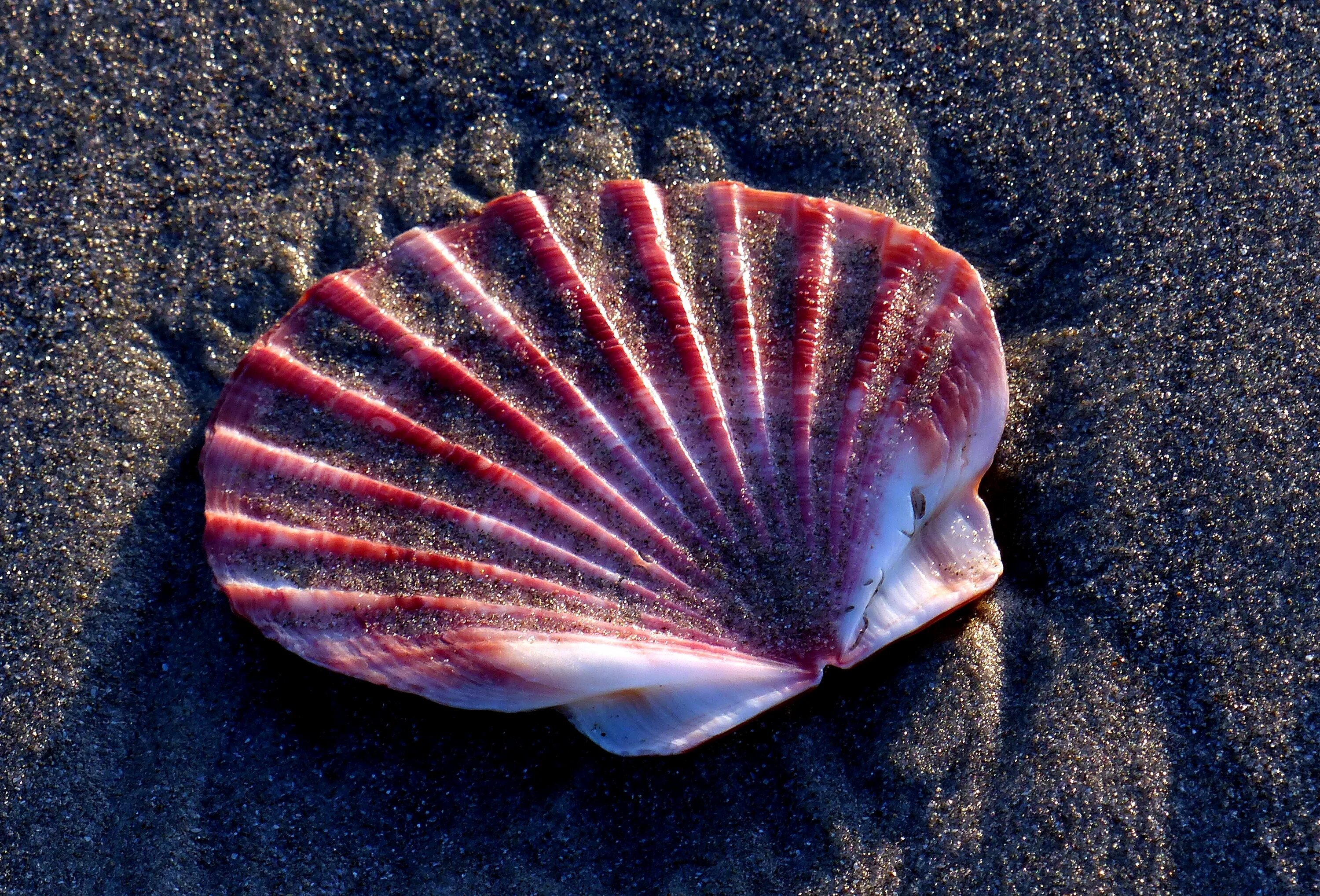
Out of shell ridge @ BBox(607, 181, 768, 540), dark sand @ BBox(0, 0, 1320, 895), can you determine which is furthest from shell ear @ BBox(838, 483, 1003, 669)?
shell ridge @ BBox(607, 181, 768, 540)

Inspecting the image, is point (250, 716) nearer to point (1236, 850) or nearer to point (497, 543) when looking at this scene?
point (497, 543)

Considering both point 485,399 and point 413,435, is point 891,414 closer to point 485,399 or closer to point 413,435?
point 485,399

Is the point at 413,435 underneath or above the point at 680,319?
underneath

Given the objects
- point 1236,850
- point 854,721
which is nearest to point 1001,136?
point 854,721

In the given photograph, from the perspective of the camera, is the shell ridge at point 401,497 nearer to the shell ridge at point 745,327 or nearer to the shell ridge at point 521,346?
the shell ridge at point 521,346

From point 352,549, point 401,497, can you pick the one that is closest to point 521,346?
point 401,497

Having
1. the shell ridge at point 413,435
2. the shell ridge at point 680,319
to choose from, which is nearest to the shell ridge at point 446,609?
the shell ridge at point 413,435

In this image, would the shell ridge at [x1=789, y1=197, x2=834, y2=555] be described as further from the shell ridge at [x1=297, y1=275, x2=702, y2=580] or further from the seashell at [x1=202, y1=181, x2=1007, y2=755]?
the shell ridge at [x1=297, y1=275, x2=702, y2=580]
